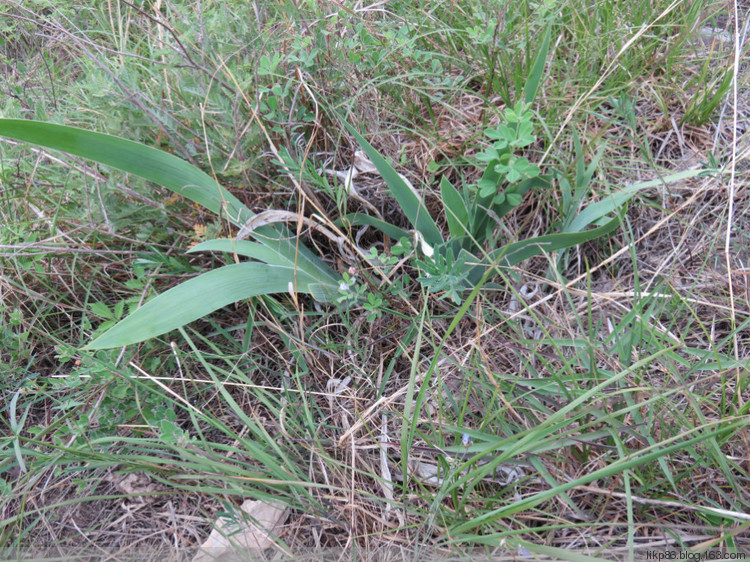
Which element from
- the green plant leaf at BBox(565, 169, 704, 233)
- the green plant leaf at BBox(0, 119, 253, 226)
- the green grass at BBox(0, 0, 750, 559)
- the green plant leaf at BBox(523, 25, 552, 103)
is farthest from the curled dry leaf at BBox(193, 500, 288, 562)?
the green plant leaf at BBox(523, 25, 552, 103)

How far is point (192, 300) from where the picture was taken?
98cm

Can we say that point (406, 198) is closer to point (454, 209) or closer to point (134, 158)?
point (454, 209)

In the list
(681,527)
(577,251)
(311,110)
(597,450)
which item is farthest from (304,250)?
(681,527)

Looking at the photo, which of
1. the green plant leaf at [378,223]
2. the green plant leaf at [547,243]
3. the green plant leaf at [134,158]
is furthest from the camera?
the green plant leaf at [378,223]

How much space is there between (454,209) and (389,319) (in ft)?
1.07

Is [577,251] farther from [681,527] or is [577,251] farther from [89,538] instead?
[89,538]

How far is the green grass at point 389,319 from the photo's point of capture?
0.91 meters

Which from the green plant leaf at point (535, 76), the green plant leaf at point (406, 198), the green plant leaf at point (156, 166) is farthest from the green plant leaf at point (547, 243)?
the green plant leaf at point (156, 166)

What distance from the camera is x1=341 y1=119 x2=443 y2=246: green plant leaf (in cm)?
107

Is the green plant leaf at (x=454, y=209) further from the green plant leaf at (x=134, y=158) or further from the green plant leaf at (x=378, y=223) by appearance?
the green plant leaf at (x=134, y=158)

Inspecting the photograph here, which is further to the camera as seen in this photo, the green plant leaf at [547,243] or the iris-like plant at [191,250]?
the green plant leaf at [547,243]

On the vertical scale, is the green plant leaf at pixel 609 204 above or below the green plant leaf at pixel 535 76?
below

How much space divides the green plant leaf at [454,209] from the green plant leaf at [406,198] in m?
0.06

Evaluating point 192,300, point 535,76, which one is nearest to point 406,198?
point 535,76
